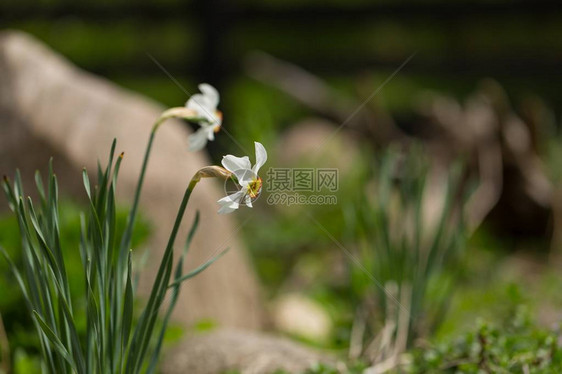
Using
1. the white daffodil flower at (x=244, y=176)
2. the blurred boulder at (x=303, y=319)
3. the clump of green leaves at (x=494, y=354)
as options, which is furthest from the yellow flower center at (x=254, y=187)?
the blurred boulder at (x=303, y=319)

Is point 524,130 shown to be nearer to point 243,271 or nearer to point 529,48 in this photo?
point 243,271

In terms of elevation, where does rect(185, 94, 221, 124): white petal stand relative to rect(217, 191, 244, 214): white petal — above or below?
above

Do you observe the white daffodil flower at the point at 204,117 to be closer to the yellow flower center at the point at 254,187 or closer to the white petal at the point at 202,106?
the white petal at the point at 202,106

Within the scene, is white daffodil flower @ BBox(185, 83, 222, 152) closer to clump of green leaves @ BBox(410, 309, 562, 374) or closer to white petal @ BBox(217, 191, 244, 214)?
white petal @ BBox(217, 191, 244, 214)

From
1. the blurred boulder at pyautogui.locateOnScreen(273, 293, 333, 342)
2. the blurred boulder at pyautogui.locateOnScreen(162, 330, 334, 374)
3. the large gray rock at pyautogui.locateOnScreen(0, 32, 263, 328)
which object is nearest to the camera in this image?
the blurred boulder at pyautogui.locateOnScreen(162, 330, 334, 374)

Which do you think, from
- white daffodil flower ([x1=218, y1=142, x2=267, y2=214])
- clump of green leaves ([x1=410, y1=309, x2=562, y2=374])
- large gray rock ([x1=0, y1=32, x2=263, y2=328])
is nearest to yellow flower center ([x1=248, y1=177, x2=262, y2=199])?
white daffodil flower ([x1=218, y1=142, x2=267, y2=214])

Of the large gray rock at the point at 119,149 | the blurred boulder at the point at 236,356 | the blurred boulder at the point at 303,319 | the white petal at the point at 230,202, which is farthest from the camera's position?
the blurred boulder at the point at 303,319

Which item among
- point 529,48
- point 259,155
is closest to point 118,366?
point 259,155
